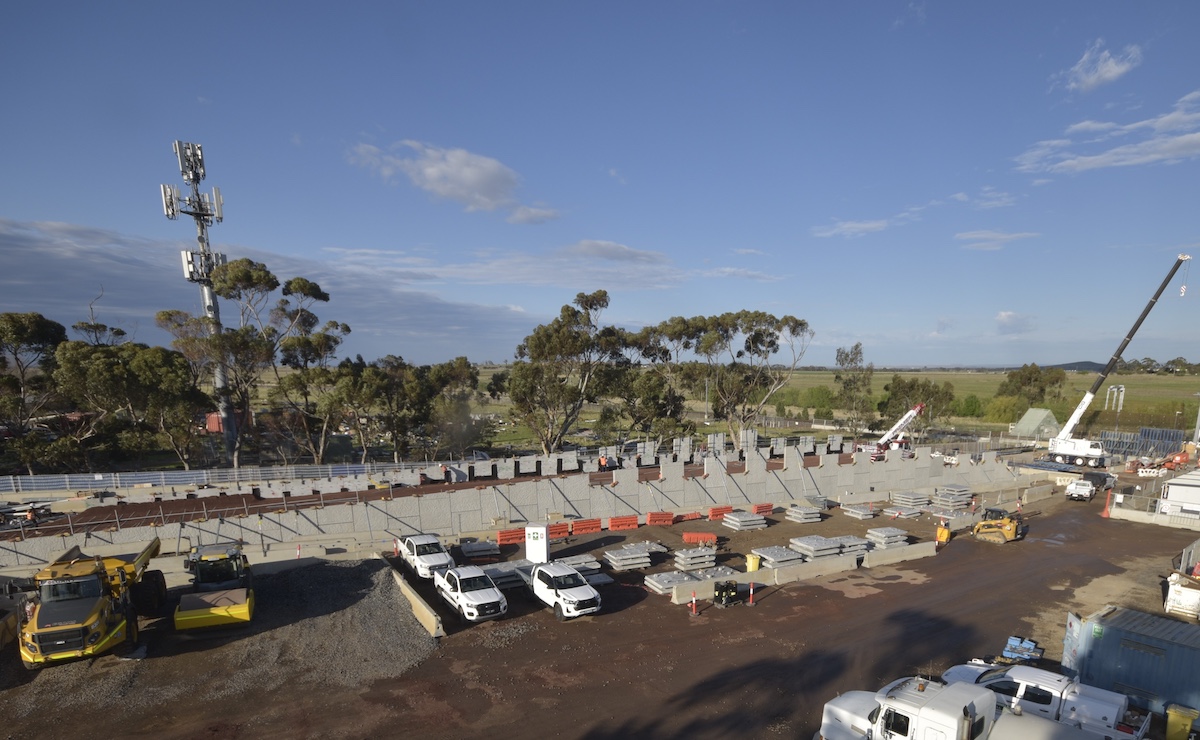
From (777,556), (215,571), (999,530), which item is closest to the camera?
(215,571)

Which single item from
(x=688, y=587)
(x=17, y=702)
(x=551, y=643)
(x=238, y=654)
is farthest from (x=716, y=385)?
(x=17, y=702)

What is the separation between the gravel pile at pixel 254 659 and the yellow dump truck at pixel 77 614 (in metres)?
0.64

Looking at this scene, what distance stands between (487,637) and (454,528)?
1113cm

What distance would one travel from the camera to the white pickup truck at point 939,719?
9.34 m

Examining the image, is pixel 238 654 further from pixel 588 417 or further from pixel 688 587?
pixel 588 417

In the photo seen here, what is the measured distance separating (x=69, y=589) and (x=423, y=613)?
8.48 m

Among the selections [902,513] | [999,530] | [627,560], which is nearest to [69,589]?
[627,560]

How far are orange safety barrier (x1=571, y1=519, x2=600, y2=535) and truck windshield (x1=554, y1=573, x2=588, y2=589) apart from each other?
28.9 ft

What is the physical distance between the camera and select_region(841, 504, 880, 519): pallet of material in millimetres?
30500

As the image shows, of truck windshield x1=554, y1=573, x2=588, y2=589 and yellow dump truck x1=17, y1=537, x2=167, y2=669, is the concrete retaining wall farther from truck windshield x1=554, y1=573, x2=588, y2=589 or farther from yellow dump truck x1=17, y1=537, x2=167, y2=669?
truck windshield x1=554, y1=573, x2=588, y2=589

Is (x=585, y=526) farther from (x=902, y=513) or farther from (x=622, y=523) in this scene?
(x=902, y=513)

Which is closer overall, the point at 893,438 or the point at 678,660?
the point at 678,660

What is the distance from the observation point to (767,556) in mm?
22078

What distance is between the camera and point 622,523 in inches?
→ 1107
